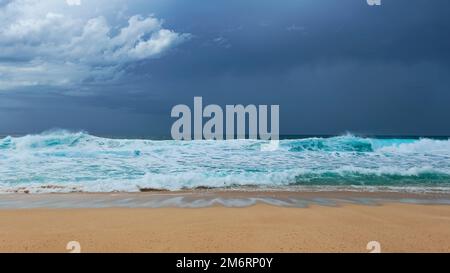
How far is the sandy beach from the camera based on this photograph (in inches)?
169

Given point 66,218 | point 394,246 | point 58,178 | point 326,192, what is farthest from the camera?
point 58,178

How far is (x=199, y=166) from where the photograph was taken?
A: 1389 centimetres

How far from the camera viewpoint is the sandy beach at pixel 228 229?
430cm

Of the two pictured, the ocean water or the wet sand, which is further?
the ocean water

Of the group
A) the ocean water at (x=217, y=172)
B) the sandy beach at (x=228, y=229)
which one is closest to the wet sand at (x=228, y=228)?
the sandy beach at (x=228, y=229)

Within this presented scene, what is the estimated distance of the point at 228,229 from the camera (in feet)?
16.7

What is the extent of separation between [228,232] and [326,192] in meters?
5.36

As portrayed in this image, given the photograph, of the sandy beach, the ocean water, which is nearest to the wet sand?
the sandy beach

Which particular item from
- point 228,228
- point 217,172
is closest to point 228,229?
point 228,228

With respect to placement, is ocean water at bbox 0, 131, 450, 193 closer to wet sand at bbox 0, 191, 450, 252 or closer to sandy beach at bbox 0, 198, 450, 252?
wet sand at bbox 0, 191, 450, 252

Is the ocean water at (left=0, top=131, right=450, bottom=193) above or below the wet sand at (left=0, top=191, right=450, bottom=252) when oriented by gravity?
below

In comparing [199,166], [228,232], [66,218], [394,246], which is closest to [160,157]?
[199,166]
